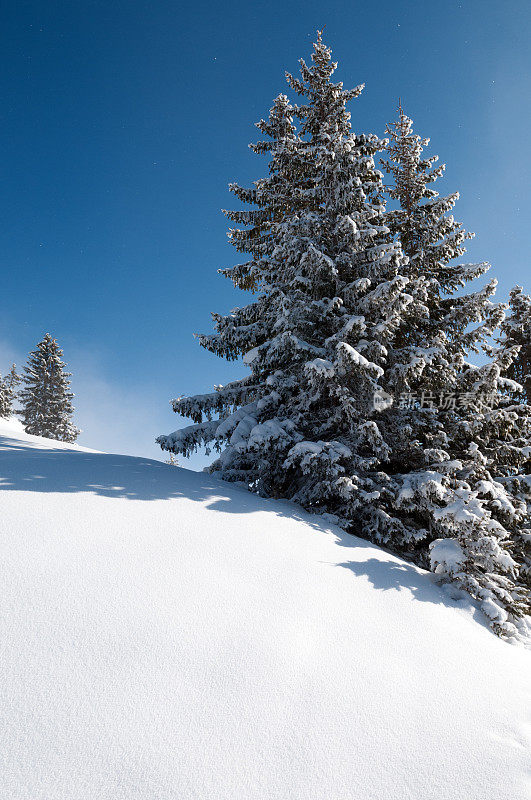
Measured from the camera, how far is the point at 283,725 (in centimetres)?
252

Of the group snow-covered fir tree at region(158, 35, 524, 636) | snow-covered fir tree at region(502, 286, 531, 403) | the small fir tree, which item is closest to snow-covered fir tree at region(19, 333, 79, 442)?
the small fir tree

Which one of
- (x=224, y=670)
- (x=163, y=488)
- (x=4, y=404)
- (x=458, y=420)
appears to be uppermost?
(x=4, y=404)

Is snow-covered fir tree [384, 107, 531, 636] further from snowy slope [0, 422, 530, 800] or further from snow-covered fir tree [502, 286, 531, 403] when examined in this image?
snow-covered fir tree [502, 286, 531, 403]

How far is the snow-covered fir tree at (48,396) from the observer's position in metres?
29.5

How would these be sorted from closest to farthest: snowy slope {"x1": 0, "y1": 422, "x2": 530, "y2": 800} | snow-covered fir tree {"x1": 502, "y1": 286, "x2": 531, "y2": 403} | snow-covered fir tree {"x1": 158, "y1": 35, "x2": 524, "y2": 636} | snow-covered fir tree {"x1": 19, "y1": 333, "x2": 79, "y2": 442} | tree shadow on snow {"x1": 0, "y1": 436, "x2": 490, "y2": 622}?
snowy slope {"x1": 0, "y1": 422, "x2": 530, "y2": 800}, tree shadow on snow {"x1": 0, "y1": 436, "x2": 490, "y2": 622}, snow-covered fir tree {"x1": 158, "y1": 35, "x2": 524, "y2": 636}, snow-covered fir tree {"x1": 502, "y1": 286, "x2": 531, "y2": 403}, snow-covered fir tree {"x1": 19, "y1": 333, "x2": 79, "y2": 442}

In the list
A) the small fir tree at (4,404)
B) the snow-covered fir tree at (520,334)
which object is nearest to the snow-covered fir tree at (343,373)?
A: the snow-covered fir tree at (520,334)

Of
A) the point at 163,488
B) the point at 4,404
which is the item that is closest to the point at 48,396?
the point at 4,404

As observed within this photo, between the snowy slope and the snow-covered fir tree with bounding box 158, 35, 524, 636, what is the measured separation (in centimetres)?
203

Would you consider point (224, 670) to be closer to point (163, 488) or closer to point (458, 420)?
point (163, 488)

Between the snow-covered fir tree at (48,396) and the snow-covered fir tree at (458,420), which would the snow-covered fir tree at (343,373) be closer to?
the snow-covered fir tree at (458,420)

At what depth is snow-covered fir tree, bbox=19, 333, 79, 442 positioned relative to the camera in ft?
Result: 96.7

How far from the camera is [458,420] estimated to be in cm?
832

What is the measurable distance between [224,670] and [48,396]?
32324mm

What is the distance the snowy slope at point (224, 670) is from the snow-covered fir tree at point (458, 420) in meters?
0.97
